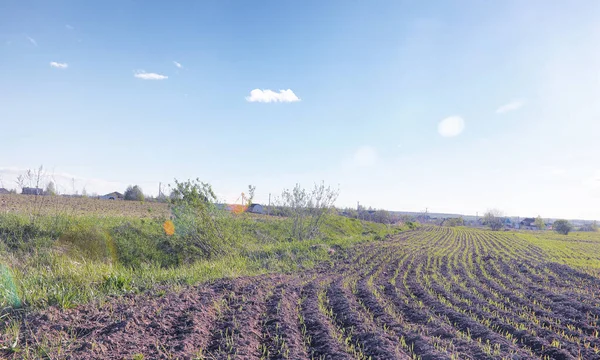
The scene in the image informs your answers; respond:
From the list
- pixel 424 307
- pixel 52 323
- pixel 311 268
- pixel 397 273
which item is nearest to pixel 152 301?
pixel 52 323

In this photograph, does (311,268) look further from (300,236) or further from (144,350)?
(300,236)

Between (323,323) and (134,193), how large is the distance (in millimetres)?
50886

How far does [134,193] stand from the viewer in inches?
2002

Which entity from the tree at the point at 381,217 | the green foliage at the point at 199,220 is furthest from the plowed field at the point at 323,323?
the tree at the point at 381,217

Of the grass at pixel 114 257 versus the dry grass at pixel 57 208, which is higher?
the dry grass at pixel 57 208

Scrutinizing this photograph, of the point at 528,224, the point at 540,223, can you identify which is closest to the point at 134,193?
the point at 540,223

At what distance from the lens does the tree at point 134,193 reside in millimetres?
49750

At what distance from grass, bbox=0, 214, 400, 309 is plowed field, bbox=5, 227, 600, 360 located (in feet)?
3.04

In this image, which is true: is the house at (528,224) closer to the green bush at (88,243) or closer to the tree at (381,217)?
the tree at (381,217)

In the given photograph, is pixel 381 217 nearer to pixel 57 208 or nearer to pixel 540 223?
pixel 540 223

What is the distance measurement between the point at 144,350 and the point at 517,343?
4.91 metres

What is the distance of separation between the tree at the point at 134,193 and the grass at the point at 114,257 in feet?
117

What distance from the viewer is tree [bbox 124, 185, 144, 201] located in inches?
1959

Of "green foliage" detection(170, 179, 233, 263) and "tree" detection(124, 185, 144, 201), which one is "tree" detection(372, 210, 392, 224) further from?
"green foliage" detection(170, 179, 233, 263)
